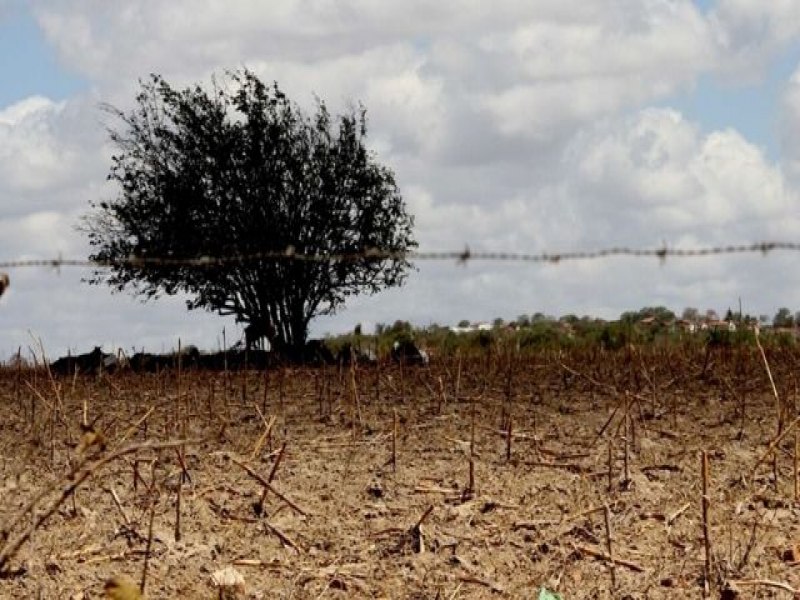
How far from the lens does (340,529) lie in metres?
7.99

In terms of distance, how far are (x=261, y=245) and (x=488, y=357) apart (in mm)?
13874

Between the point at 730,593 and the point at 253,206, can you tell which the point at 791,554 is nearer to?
the point at 730,593

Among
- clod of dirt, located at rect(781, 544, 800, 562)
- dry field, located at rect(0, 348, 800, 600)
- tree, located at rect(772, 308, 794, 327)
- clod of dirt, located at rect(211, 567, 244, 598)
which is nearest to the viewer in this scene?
clod of dirt, located at rect(211, 567, 244, 598)

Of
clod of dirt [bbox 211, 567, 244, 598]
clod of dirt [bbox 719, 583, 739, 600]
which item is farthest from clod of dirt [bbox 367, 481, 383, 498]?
clod of dirt [bbox 719, 583, 739, 600]

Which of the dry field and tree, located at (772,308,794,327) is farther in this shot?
tree, located at (772,308,794,327)

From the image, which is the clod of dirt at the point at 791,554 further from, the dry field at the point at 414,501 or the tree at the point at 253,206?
the tree at the point at 253,206

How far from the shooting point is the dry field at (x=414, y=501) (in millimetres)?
7473

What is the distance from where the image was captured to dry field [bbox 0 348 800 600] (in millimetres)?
7473

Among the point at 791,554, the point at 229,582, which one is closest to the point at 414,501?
the point at 229,582

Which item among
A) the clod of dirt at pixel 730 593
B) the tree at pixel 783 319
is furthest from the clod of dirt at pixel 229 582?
the tree at pixel 783 319

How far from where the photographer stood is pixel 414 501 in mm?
8398

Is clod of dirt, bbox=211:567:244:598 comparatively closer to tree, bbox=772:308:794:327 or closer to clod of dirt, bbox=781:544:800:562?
clod of dirt, bbox=781:544:800:562

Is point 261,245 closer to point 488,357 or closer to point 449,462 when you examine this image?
point 488,357

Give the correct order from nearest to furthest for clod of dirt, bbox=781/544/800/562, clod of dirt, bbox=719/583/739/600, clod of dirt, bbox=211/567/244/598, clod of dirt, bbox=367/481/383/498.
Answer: clod of dirt, bbox=211/567/244/598, clod of dirt, bbox=719/583/739/600, clod of dirt, bbox=781/544/800/562, clod of dirt, bbox=367/481/383/498
